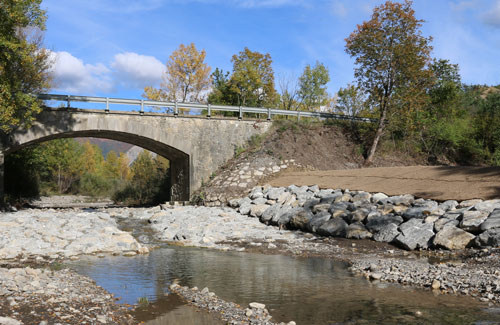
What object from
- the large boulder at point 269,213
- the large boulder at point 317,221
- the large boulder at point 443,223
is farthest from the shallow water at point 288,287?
the large boulder at point 269,213

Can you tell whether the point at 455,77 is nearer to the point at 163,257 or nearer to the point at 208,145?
the point at 208,145

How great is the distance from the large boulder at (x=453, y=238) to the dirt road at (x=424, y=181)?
8.52 feet

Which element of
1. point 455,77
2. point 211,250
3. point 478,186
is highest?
point 455,77

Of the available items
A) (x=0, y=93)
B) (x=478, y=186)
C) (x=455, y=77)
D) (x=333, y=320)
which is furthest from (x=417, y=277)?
(x=455, y=77)

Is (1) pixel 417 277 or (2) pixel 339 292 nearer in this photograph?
(2) pixel 339 292

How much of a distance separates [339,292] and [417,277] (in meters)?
1.86

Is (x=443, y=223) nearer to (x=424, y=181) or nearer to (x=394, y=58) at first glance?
(x=424, y=181)

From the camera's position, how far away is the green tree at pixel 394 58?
88.0 feet

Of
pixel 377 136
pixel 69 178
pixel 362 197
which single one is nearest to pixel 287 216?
pixel 362 197

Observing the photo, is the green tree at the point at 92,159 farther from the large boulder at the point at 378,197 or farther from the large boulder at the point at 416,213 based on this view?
the large boulder at the point at 416,213

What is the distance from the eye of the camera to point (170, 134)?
24.0m

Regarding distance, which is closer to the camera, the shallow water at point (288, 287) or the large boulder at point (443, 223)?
the shallow water at point (288, 287)

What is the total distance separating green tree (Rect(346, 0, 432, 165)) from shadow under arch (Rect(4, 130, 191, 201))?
38.8ft

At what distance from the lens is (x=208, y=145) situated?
989 inches
